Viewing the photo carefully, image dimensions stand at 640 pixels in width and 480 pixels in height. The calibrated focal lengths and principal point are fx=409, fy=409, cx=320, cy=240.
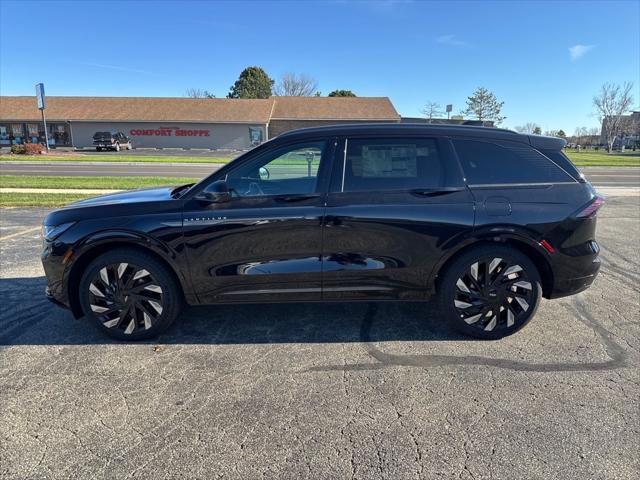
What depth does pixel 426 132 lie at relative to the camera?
369cm

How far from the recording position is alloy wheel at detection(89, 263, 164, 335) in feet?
11.7

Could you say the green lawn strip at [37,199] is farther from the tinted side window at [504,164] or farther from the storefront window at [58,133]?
the storefront window at [58,133]

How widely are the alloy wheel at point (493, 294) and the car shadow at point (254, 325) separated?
0.27m

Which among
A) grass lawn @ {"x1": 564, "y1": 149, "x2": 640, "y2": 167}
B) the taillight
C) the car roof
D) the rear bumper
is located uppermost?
grass lawn @ {"x1": 564, "y1": 149, "x2": 640, "y2": 167}

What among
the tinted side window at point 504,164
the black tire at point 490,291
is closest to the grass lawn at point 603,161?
the tinted side window at point 504,164

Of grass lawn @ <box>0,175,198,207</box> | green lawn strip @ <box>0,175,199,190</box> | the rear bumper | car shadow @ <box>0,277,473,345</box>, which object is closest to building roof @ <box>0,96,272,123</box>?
green lawn strip @ <box>0,175,199,190</box>

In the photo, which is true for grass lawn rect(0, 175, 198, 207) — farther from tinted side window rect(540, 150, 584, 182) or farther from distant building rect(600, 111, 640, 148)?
distant building rect(600, 111, 640, 148)

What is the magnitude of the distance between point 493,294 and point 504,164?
1171 millimetres

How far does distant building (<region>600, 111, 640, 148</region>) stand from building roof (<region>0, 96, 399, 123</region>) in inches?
2056

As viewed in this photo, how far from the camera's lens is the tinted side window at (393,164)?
3584mm

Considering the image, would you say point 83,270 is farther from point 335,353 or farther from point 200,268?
point 335,353

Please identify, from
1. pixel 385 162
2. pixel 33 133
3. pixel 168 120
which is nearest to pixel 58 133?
pixel 33 133

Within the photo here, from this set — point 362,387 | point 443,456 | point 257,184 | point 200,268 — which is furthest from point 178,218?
point 443,456

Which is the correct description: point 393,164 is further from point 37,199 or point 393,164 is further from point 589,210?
point 37,199
